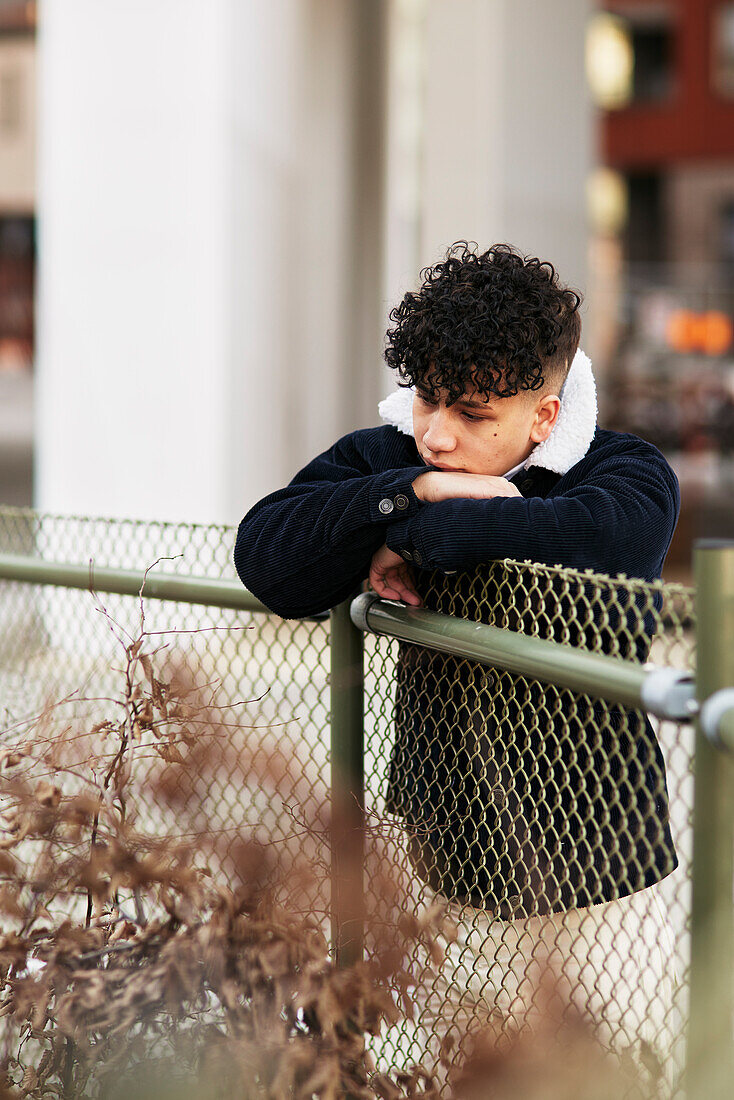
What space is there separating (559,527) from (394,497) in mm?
242

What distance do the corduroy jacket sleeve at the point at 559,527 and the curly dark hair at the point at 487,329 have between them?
0.56ft

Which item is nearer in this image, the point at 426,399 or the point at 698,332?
the point at 426,399

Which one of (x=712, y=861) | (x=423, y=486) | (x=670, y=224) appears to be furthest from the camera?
(x=670, y=224)

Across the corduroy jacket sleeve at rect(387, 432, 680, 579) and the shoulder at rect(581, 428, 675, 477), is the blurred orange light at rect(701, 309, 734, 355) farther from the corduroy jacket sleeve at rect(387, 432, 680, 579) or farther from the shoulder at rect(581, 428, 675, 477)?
the corduroy jacket sleeve at rect(387, 432, 680, 579)


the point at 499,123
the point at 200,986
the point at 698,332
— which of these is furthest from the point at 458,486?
the point at 698,332

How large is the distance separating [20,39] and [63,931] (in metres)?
35.2

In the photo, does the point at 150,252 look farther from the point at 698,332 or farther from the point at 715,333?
the point at 715,333

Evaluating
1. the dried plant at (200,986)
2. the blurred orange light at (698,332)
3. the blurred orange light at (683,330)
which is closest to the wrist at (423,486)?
the dried plant at (200,986)

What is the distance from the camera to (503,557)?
5.72 ft

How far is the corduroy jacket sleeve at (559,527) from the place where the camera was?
1717 millimetres

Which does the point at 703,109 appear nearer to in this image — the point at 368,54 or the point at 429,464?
the point at 368,54

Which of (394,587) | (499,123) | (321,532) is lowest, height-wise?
(394,587)

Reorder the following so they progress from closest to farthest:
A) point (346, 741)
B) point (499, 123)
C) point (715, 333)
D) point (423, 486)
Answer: point (423, 486)
point (346, 741)
point (499, 123)
point (715, 333)

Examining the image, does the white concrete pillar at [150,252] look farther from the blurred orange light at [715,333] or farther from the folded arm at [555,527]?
the blurred orange light at [715,333]
